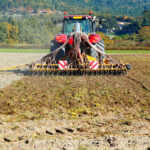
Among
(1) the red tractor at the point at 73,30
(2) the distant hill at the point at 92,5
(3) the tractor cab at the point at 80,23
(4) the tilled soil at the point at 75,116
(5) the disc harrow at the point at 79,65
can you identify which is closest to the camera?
(4) the tilled soil at the point at 75,116

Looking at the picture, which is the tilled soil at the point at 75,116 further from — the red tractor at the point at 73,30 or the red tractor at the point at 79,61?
the red tractor at the point at 73,30

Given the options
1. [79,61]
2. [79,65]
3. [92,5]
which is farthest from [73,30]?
[92,5]

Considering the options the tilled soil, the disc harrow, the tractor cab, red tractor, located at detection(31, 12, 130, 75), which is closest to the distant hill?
the tractor cab

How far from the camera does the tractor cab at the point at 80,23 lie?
40.2 feet

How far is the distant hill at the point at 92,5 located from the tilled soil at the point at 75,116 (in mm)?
123792

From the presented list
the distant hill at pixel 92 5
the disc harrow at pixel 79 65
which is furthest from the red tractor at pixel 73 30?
the distant hill at pixel 92 5

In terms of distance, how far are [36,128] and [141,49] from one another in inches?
1449

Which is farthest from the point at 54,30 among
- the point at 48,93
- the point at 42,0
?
the point at 42,0

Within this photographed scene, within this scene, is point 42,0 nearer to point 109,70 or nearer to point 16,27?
point 16,27

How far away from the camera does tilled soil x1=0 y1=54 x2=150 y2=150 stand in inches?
151

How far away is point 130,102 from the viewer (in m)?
6.26

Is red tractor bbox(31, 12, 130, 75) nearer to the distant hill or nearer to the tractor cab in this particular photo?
the tractor cab

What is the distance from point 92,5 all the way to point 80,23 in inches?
5592

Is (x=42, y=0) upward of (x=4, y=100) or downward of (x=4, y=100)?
upward
